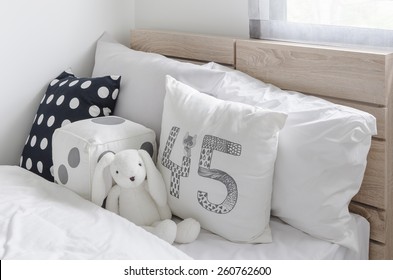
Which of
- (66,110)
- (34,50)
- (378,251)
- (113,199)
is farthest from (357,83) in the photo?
(34,50)

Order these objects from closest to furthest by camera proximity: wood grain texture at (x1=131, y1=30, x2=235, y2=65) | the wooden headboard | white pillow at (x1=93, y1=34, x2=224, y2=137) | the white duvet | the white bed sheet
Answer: the white duvet, the white bed sheet, the wooden headboard, white pillow at (x1=93, y1=34, x2=224, y2=137), wood grain texture at (x1=131, y1=30, x2=235, y2=65)

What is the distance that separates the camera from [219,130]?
1.56 metres

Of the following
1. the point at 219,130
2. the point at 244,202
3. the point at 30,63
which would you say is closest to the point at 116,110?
the point at 30,63

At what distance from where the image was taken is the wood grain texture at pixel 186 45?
→ 1.99 meters

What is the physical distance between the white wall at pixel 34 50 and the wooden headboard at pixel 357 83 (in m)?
0.75

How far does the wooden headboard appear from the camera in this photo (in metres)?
1.59

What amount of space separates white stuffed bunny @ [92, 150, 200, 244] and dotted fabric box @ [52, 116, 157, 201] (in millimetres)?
47

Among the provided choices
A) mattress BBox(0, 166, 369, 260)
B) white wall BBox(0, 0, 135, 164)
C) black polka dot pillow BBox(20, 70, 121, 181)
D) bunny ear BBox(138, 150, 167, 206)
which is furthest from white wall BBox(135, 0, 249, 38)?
mattress BBox(0, 166, 369, 260)

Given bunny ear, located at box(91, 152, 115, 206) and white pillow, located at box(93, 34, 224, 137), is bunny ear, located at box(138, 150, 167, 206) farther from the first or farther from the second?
white pillow, located at box(93, 34, 224, 137)

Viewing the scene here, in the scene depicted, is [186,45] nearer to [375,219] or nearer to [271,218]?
[271,218]

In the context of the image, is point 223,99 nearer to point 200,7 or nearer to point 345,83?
point 345,83

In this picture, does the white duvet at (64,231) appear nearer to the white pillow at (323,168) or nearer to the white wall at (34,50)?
the white pillow at (323,168)

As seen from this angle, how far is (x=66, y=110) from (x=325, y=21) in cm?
95

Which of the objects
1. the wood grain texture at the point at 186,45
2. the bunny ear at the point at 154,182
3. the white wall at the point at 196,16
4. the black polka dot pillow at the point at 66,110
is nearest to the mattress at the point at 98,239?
the bunny ear at the point at 154,182
